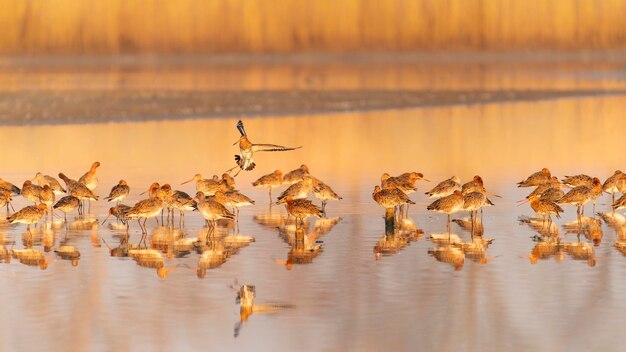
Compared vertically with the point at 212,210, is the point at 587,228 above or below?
below

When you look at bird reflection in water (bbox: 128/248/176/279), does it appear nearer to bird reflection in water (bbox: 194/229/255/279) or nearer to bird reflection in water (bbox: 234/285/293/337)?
bird reflection in water (bbox: 194/229/255/279)

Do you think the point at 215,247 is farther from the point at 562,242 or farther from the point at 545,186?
the point at 545,186

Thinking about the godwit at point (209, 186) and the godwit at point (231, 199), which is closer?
the godwit at point (231, 199)

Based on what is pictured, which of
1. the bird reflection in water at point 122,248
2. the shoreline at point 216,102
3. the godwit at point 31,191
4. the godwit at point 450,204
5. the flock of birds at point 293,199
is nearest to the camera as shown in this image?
the bird reflection in water at point 122,248

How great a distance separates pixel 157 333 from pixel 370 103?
129ft

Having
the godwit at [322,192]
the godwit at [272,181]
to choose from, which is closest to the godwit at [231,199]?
the godwit at [322,192]

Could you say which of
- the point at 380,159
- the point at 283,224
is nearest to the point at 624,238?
the point at 283,224

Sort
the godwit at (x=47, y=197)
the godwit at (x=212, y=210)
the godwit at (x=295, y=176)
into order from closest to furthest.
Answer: the godwit at (x=212, y=210), the godwit at (x=47, y=197), the godwit at (x=295, y=176)

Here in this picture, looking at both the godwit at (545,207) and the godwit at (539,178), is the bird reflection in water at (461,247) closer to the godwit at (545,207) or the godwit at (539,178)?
the godwit at (545,207)

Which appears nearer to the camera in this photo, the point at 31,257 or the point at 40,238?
the point at 31,257

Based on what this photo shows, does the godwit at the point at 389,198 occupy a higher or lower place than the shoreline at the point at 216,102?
lower

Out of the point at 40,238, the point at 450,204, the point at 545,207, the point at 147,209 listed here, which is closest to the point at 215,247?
the point at 147,209

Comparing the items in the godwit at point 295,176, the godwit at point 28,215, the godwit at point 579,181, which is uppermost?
the godwit at point 295,176

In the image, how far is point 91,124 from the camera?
38.8 m
